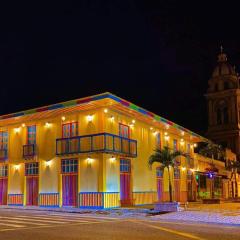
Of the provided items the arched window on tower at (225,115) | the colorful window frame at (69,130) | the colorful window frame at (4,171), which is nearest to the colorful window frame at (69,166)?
the colorful window frame at (69,130)

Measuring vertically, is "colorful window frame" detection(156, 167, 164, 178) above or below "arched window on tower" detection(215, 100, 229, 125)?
below

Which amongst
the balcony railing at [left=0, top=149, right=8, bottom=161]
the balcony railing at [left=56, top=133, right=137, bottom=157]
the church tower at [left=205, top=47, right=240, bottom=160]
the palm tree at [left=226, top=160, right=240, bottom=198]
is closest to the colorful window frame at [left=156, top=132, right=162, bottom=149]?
the balcony railing at [left=56, top=133, right=137, bottom=157]

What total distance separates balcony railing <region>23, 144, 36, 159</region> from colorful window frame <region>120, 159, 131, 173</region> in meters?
6.33

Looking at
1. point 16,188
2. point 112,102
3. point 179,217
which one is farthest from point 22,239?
point 16,188

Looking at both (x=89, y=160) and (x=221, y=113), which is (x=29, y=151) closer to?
(x=89, y=160)

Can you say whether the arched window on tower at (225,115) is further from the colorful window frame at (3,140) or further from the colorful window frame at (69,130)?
the colorful window frame at (69,130)

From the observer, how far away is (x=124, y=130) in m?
26.1

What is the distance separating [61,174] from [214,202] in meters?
12.2

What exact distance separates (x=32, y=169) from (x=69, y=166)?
3686 mm

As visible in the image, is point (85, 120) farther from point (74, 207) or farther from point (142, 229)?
point (142, 229)

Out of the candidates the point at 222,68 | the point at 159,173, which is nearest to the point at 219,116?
the point at 222,68

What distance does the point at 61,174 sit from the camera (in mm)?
25328

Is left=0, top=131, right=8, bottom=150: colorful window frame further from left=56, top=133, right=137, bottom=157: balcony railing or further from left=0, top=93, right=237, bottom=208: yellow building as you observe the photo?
left=56, top=133, right=137, bottom=157: balcony railing

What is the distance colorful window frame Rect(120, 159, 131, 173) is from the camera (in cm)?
2551
